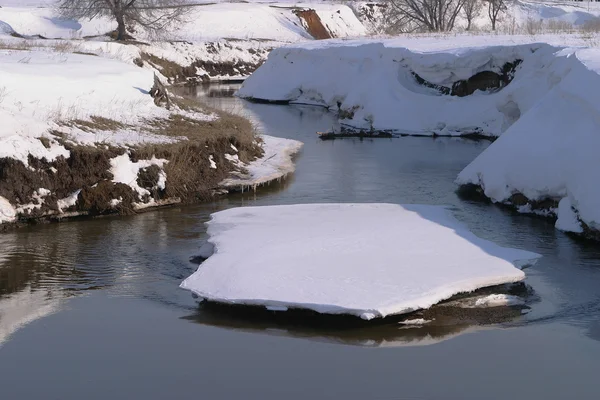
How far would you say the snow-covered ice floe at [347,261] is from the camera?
9102mm

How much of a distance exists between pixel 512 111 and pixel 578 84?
319 inches

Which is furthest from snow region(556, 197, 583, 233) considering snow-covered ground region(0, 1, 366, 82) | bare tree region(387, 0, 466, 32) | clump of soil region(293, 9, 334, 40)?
clump of soil region(293, 9, 334, 40)

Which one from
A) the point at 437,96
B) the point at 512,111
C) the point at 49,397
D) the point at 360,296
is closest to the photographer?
the point at 49,397

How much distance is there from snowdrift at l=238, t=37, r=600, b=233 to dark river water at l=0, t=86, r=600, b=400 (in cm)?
139

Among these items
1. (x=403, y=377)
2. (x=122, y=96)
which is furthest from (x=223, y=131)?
(x=403, y=377)

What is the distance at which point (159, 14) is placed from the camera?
159 feet

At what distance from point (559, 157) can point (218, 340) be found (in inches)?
301

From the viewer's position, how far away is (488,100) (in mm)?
24078

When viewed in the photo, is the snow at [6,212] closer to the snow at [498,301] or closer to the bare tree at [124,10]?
the snow at [498,301]

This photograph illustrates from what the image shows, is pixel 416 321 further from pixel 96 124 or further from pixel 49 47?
pixel 49 47

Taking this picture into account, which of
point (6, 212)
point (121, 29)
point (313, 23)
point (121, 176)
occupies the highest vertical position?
point (313, 23)

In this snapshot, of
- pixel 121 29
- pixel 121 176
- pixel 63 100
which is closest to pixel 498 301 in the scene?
pixel 121 176

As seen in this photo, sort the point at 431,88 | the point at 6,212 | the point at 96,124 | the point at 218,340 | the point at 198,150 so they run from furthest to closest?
the point at 431,88, the point at 198,150, the point at 96,124, the point at 6,212, the point at 218,340

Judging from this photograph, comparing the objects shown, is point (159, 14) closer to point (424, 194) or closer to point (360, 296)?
point (424, 194)
